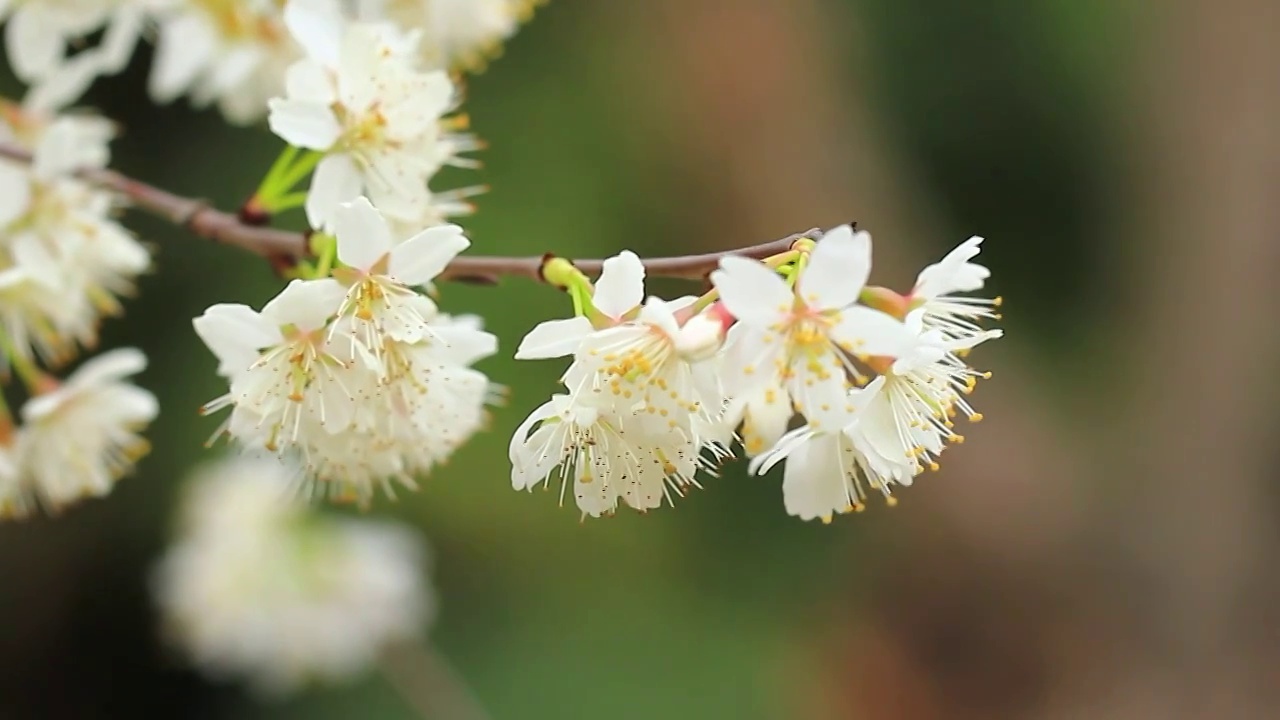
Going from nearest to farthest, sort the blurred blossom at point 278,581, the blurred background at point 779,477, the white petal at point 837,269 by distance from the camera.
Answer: the white petal at point 837,269 < the blurred blossom at point 278,581 < the blurred background at point 779,477

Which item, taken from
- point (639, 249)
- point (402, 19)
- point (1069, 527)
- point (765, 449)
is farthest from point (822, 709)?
point (765, 449)

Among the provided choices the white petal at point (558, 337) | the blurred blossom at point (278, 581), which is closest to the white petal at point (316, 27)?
the white petal at point (558, 337)

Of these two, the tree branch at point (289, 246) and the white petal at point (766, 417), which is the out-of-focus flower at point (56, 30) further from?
the white petal at point (766, 417)

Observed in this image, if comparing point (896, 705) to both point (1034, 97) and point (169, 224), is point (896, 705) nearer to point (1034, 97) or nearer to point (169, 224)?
point (1034, 97)

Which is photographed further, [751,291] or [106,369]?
[106,369]

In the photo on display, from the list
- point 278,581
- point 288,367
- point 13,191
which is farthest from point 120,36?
point 278,581

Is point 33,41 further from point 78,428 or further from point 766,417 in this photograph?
point 766,417
